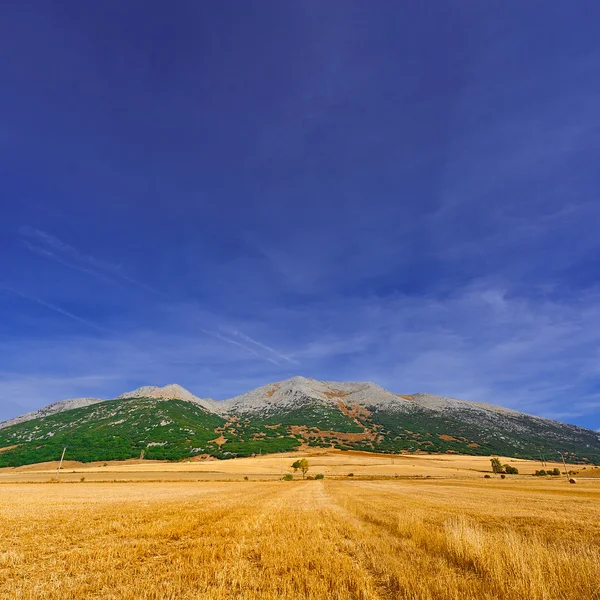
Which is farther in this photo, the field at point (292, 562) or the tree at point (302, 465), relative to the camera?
the tree at point (302, 465)

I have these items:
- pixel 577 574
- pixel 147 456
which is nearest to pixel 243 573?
pixel 577 574

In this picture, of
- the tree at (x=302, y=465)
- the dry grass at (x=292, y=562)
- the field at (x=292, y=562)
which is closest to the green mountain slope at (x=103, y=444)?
the tree at (x=302, y=465)

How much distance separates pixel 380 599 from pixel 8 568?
→ 1037 centimetres

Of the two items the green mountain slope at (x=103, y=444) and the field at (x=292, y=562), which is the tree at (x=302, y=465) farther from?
the field at (x=292, y=562)

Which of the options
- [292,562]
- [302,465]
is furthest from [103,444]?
[292,562]

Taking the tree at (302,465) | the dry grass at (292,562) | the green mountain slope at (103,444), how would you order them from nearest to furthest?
1. the dry grass at (292,562)
2. the tree at (302,465)
3. the green mountain slope at (103,444)

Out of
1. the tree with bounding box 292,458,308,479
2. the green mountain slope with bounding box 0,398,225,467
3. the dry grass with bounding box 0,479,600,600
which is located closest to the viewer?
the dry grass with bounding box 0,479,600,600

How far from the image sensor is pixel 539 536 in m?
14.1

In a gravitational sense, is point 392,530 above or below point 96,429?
below

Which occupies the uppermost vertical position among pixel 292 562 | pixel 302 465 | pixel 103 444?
pixel 103 444

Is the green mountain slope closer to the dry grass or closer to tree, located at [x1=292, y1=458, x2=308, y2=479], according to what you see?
tree, located at [x1=292, y1=458, x2=308, y2=479]

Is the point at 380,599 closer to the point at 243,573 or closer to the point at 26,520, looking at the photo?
the point at 243,573

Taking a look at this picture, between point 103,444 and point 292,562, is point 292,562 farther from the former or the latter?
point 103,444

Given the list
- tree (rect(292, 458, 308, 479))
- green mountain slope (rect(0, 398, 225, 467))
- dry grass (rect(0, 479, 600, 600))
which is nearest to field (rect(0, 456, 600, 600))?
dry grass (rect(0, 479, 600, 600))
